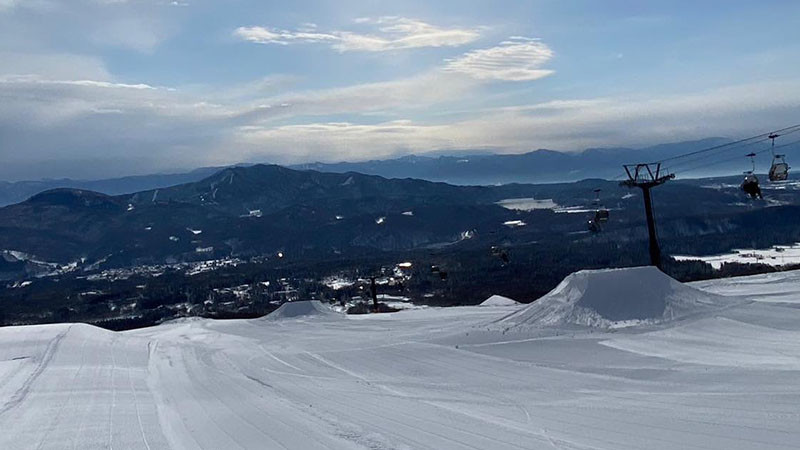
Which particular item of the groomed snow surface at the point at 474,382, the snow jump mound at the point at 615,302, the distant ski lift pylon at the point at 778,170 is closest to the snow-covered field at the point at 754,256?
the groomed snow surface at the point at 474,382

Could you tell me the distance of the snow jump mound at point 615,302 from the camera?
22438 millimetres

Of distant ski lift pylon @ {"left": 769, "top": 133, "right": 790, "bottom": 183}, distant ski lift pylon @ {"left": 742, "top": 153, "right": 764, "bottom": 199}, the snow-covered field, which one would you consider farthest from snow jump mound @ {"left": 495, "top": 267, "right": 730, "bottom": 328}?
the snow-covered field

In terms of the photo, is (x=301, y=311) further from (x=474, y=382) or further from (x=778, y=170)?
(x=474, y=382)

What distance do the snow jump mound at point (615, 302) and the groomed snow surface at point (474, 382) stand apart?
7 cm

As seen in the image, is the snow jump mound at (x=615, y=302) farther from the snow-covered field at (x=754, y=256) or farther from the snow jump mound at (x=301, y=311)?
the snow-covered field at (x=754, y=256)

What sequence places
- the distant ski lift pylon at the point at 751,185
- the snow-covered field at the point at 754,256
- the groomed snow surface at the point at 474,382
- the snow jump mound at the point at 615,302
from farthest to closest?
the snow-covered field at the point at 754,256 → the distant ski lift pylon at the point at 751,185 → the snow jump mound at the point at 615,302 → the groomed snow surface at the point at 474,382

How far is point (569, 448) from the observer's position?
32.8 feet

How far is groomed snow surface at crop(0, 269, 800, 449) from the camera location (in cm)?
1124

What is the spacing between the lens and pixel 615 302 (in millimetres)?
23391

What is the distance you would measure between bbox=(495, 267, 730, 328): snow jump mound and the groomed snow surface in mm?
69

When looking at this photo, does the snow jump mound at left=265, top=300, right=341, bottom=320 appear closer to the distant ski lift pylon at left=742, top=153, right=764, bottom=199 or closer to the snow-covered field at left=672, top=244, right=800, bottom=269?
the distant ski lift pylon at left=742, top=153, right=764, bottom=199

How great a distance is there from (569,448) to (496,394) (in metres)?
4.97

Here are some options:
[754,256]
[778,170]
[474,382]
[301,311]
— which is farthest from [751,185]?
[754,256]

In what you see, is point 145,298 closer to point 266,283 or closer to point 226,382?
point 266,283
